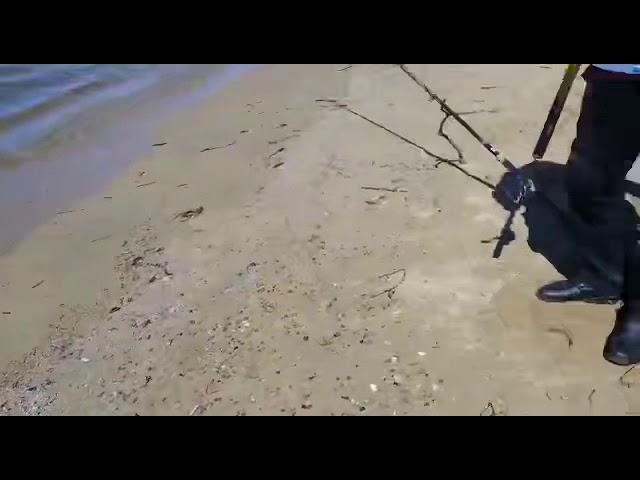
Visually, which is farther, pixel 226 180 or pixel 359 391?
pixel 226 180

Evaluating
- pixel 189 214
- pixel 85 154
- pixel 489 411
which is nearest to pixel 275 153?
pixel 189 214

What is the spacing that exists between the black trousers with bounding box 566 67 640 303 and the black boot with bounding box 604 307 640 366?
10 centimetres

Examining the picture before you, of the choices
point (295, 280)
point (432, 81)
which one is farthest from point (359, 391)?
point (432, 81)

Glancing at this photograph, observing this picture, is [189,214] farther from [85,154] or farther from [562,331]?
[562,331]

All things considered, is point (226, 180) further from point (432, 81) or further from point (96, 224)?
point (432, 81)

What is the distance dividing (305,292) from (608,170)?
5.54ft

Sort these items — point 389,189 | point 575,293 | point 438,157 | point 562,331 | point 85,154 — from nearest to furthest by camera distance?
1. point 562,331
2. point 575,293
3. point 389,189
4. point 438,157
5. point 85,154

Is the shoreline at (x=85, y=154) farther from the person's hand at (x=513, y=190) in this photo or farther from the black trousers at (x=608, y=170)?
the black trousers at (x=608, y=170)

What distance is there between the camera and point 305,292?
124 inches

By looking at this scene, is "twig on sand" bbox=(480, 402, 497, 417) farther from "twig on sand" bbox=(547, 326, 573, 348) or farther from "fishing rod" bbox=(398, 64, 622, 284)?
"fishing rod" bbox=(398, 64, 622, 284)

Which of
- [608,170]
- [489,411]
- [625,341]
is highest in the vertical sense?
[608,170]
